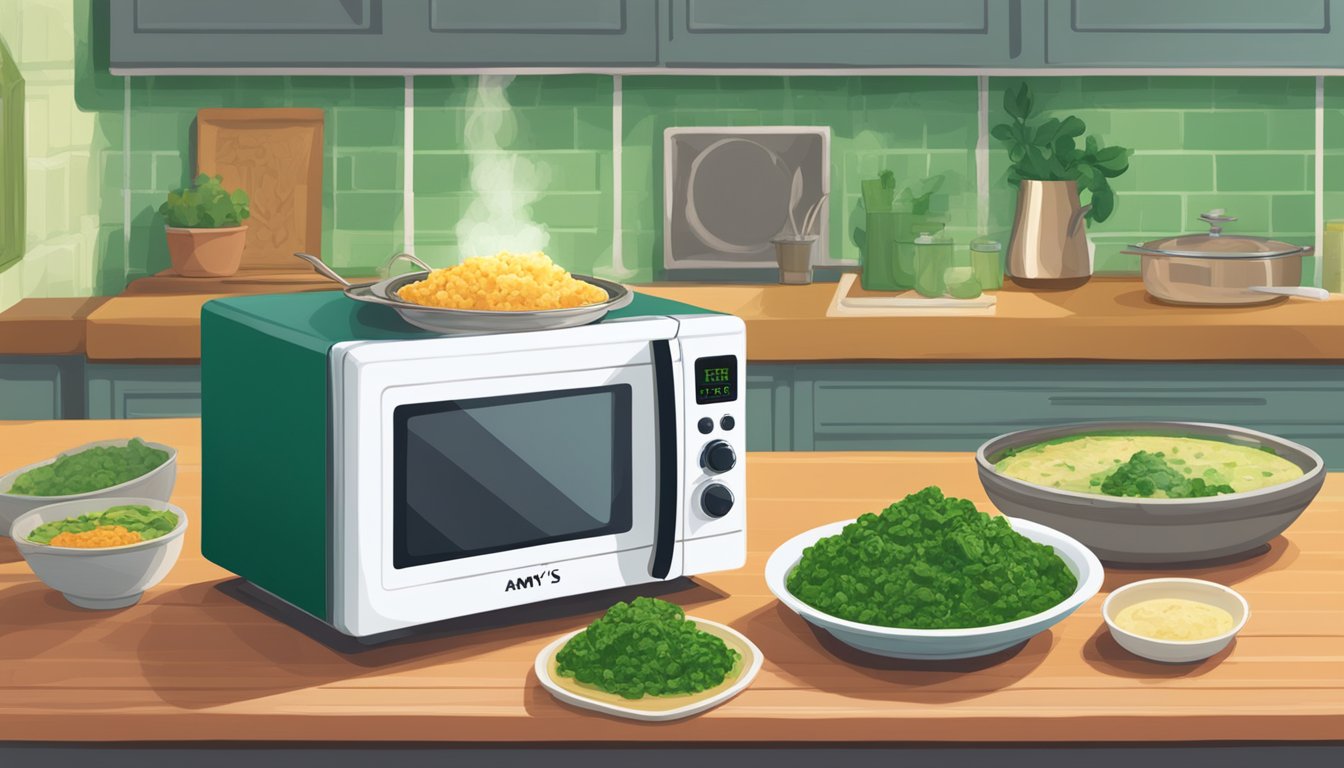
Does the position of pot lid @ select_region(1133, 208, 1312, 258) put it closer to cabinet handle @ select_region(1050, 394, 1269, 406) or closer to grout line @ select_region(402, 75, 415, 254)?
cabinet handle @ select_region(1050, 394, 1269, 406)

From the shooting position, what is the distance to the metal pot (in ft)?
11.1

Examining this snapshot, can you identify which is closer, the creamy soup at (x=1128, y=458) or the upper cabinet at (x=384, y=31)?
the creamy soup at (x=1128, y=458)

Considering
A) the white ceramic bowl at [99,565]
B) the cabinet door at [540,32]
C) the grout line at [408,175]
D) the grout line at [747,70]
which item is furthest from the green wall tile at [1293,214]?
the white ceramic bowl at [99,565]

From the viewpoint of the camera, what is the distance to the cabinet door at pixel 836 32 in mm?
3596

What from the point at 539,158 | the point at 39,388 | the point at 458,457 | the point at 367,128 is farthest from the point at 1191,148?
the point at 458,457

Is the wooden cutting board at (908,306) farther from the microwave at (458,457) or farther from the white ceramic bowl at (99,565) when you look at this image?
the white ceramic bowl at (99,565)

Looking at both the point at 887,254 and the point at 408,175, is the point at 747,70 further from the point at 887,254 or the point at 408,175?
the point at 408,175

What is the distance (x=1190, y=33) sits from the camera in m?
3.62

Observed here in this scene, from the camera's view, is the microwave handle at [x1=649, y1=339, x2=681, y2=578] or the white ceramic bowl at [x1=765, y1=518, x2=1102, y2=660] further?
the microwave handle at [x1=649, y1=339, x2=681, y2=578]

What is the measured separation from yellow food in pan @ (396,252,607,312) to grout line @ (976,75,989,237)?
2.59 m

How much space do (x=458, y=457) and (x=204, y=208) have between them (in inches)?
101

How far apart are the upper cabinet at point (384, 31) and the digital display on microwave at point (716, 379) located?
2212mm

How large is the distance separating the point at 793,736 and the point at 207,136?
3.07 meters

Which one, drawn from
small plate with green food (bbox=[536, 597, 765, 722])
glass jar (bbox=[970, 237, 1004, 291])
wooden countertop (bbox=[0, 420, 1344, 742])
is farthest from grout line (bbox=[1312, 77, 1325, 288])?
small plate with green food (bbox=[536, 597, 765, 722])
